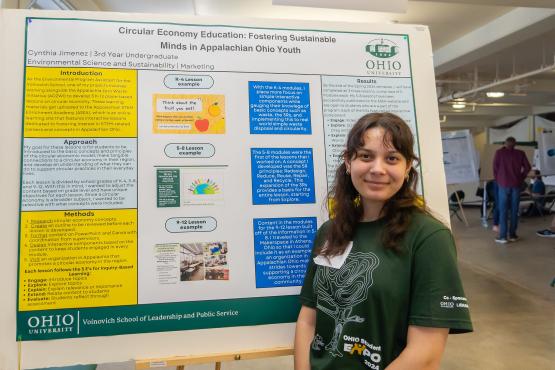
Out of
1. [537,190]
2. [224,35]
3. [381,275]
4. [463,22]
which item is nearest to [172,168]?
[224,35]

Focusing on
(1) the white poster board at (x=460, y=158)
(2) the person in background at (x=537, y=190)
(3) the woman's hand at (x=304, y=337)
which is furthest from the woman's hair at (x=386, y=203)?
(2) the person in background at (x=537, y=190)

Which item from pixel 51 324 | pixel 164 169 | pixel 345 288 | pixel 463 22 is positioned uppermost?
pixel 463 22

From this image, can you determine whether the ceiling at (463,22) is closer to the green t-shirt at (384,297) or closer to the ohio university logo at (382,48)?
the ohio university logo at (382,48)

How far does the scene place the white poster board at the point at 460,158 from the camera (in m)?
7.14

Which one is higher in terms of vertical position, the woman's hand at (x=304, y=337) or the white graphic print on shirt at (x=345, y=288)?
the white graphic print on shirt at (x=345, y=288)

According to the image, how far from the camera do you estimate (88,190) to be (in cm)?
127

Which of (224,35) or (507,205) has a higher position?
(224,35)

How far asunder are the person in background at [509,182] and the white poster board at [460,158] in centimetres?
57

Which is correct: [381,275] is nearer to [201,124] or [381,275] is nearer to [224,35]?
[201,124]

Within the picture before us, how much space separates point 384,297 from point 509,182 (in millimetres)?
6414

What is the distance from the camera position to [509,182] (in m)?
6.42

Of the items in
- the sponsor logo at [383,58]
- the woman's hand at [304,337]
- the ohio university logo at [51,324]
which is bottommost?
the woman's hand at [304,337]

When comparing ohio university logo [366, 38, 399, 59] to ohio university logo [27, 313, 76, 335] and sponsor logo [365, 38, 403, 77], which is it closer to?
sponsor logo [365, 38, 403, 77]

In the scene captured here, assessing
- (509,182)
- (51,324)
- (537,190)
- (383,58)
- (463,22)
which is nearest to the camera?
(51,324)
